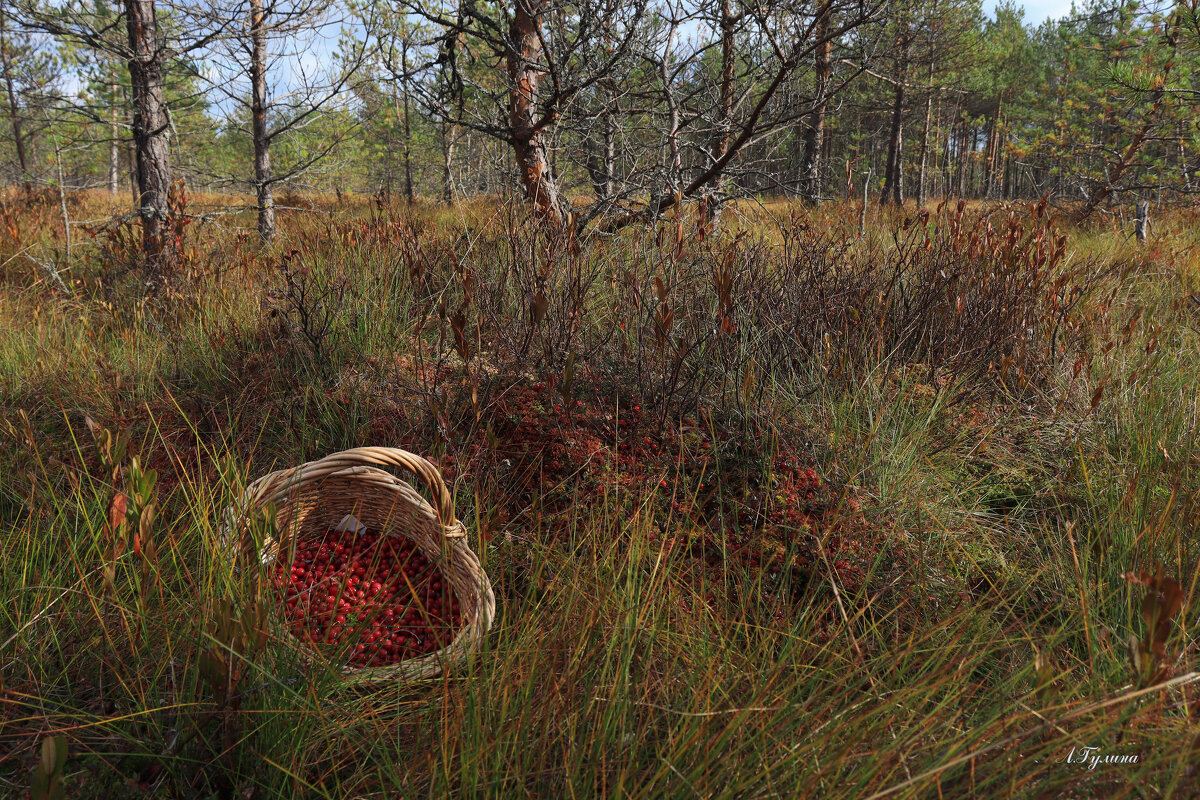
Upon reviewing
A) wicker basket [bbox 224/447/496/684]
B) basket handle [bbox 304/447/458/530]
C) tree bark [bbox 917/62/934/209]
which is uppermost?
tree bark [bbox 917/62/934/209]

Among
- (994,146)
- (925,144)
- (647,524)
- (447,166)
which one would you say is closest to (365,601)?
(647,524)

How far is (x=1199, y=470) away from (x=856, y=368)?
46.9 inches

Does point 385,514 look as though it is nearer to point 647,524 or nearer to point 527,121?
point 647,524

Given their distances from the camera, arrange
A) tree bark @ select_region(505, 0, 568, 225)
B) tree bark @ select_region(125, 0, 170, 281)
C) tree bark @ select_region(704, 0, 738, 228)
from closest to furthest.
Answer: tree bark @ select_region(704, 0, 738, 228), tree bark @ select_region(505, 0, 568, 225), tree bark @ select_region(125, 0, 170, 281)

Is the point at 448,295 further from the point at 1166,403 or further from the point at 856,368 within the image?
the point at 1166,403

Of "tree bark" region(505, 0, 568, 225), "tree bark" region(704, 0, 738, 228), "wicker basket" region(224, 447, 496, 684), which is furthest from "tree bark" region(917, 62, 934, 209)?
"wicker basket" region(224, 447, 496, 684)

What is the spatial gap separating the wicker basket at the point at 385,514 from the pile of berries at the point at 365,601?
4cm

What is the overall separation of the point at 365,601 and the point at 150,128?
4.82 metres

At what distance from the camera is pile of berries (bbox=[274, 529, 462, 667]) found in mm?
1450

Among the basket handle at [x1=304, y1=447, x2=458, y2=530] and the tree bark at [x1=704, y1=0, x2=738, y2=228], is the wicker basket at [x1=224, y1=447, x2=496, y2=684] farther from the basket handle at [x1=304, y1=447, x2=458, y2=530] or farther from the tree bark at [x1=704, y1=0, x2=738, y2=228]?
the tree bark at [x1=704, y1=0, x2=738, y2=228]

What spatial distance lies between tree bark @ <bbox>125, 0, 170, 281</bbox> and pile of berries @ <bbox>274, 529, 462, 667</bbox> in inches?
148

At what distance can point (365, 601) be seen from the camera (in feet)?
5.64

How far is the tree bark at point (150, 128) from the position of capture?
4703mm

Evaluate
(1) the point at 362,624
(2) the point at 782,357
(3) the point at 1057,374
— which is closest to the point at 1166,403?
(3) the point at 1057,374
